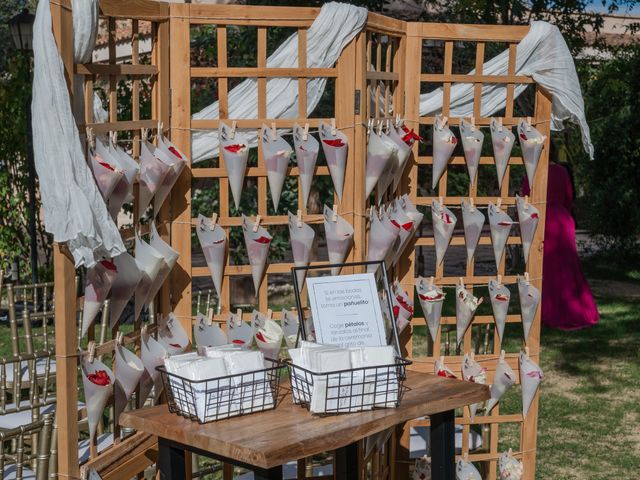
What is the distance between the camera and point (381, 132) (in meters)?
3.81

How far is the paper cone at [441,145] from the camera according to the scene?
405 cm

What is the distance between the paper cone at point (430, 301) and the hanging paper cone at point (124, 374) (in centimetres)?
134

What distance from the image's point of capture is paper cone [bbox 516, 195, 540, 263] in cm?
421

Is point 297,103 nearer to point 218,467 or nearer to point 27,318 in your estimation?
point 218,467

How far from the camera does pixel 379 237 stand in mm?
3762

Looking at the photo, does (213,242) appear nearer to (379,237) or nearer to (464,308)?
(379,237)

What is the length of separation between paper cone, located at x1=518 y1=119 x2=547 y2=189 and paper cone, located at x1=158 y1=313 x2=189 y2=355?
5.30ft

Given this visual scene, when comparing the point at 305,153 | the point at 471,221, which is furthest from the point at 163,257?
the point at 471,221

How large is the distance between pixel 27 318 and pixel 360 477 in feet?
6.71

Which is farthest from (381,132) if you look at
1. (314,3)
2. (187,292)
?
(314,3)

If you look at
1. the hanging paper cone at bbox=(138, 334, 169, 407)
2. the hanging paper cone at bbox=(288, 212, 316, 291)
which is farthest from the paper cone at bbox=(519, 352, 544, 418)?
the hanging paper cone at bbox=(138, 334, 169, 407)

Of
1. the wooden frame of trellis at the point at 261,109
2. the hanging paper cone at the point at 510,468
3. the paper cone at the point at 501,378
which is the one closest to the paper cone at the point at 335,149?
the wooden frame of trellis at the point at 261,109

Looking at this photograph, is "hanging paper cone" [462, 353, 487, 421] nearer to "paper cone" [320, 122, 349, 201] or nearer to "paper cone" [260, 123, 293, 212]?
"paper cone" [320, 122, 349, 201]

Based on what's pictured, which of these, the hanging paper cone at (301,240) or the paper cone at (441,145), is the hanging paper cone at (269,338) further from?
the paper cone at (441,145)
